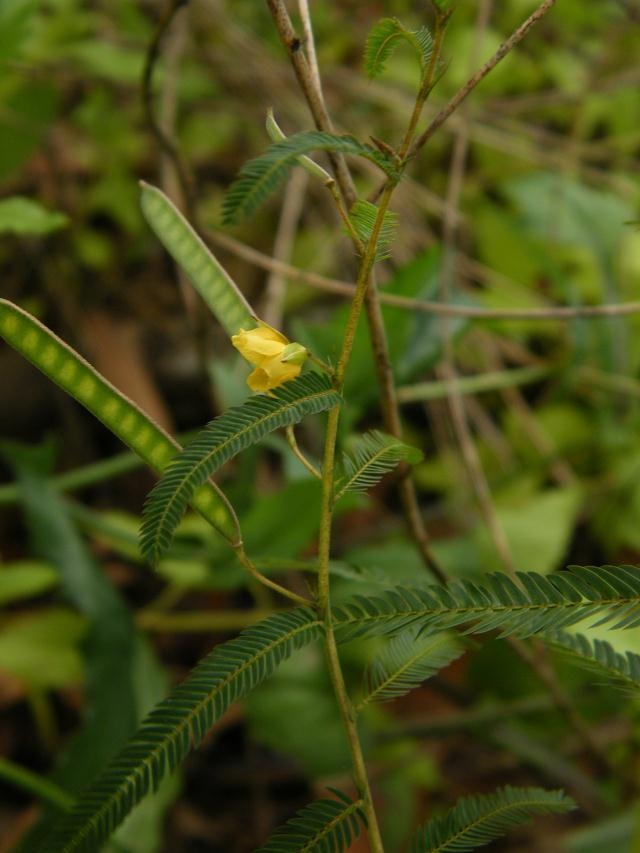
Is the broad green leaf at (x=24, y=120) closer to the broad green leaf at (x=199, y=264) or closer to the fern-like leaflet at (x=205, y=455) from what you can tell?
the broad green leaf at (x=199, y=264)

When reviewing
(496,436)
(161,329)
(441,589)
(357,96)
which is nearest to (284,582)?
(496,436)

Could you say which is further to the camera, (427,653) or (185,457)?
(427,653)

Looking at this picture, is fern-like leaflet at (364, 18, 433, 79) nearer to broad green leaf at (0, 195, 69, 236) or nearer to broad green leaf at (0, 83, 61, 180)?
broad green leaf at (0, 195, 69, 236)

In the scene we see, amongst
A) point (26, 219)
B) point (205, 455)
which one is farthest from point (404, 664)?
point (26, 219)

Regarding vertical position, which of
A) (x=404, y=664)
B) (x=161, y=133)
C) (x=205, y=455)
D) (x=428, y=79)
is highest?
(x=161, y=133)

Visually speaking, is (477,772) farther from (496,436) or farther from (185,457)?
(185,457)

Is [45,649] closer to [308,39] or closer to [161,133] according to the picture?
[161,133]

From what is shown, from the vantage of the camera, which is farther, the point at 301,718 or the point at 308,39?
the point at 301,718

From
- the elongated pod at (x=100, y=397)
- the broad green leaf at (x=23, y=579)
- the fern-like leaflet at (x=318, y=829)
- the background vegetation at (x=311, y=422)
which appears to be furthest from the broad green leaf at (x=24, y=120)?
the fern-like leaflet at (x=318, y=829)
